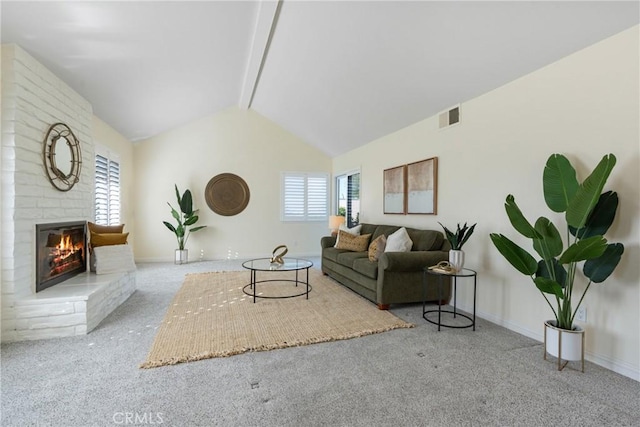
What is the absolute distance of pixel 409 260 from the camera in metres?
3.31

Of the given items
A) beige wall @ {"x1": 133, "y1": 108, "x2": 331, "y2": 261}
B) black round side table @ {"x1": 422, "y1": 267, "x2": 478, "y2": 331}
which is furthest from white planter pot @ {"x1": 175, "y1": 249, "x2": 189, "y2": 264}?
black round side table @ {"x1": 422, "y1": 267, "x2": 478, "y2": 331}

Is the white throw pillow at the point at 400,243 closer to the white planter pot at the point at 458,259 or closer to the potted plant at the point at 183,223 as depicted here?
the white planter pot at the point at 458,259

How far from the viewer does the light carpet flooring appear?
65.9 inches

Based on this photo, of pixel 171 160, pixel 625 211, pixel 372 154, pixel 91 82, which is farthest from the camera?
pixel 171 160

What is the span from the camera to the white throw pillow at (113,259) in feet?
11.9

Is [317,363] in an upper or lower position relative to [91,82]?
lower

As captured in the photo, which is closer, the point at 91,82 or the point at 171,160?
the point at 91,82

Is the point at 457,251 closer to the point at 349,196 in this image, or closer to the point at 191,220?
the point at 349,196

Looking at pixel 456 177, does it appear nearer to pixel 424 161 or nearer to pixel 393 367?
pixel 424 161

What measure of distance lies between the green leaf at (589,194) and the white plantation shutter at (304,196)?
5677 millimetres

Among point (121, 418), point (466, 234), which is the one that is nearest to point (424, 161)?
point (466, 234)

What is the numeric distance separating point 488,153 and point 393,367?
2.32 metres

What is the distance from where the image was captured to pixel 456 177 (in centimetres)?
367

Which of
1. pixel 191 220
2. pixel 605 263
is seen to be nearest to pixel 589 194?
pixel 605 263
